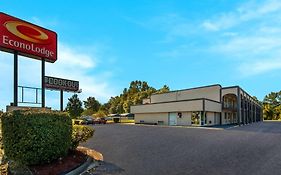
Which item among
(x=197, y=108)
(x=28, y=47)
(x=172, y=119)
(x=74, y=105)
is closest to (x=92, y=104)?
(x=74, y=105)

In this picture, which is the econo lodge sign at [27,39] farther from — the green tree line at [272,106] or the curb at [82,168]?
the green tree line at [272,106]

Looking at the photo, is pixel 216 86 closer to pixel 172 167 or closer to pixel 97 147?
pixel 97 147

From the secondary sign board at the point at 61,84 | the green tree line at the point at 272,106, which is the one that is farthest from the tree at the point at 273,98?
the secondary sign board at the point at 61,84

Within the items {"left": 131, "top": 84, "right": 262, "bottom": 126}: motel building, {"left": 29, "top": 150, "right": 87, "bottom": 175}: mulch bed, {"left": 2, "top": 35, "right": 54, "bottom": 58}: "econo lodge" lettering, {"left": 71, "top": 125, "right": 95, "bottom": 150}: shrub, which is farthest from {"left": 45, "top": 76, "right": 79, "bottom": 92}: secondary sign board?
{"left": 131, "top": 84, "right": 262, "bottom": 126}: motel building

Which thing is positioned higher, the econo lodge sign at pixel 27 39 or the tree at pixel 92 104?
the econo lodge sign at pixel 27 39

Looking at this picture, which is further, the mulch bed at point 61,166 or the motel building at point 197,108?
the motel building at point 197,108

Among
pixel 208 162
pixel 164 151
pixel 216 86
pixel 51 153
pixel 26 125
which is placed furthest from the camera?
pixel 216 86

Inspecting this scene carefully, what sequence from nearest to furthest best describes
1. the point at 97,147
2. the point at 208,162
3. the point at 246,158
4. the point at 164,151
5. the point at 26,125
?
the point at 26,125 → the point at 208,162 → the point at 246,158 → the point at 164,151 → the point at 97,147

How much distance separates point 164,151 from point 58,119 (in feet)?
17.5

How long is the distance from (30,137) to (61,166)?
A: 1517 mm

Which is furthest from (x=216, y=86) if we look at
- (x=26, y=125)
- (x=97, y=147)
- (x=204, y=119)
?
(x=26, y=125)

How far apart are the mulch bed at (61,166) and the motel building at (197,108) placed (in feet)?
90.4

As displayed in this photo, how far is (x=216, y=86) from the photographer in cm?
4256

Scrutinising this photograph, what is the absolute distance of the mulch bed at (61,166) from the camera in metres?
8.51
